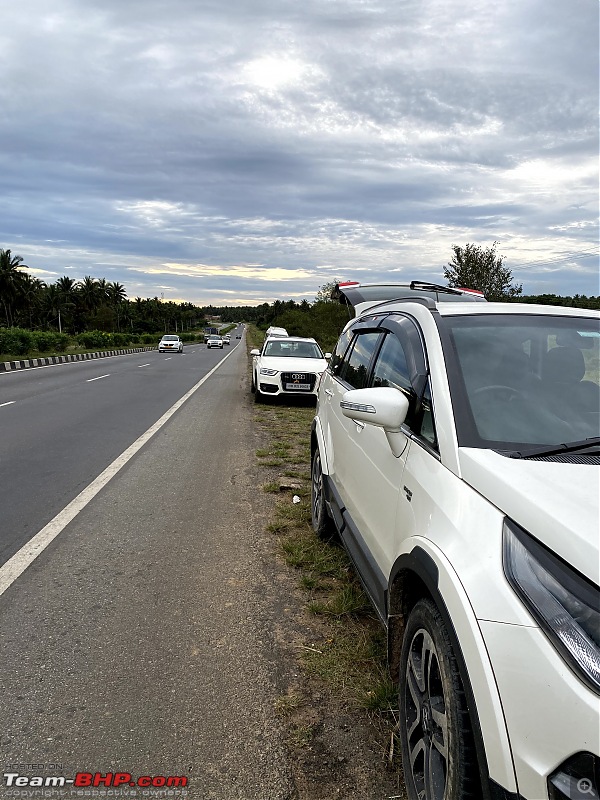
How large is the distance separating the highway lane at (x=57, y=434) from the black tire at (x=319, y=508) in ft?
7.45

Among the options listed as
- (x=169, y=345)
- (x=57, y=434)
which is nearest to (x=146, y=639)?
(x=57, y=434)

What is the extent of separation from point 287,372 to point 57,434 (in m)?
5.51

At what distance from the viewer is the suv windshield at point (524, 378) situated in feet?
7.50

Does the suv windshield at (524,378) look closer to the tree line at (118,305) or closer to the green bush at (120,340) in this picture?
the tree line at (118,305)

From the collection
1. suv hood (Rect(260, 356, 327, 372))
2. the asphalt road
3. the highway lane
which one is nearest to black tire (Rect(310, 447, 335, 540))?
the asphalt road

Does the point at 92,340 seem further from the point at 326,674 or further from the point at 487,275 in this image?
the point at 326,674

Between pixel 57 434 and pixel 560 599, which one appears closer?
pixel 560 599

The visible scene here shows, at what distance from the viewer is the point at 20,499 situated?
5766 mm

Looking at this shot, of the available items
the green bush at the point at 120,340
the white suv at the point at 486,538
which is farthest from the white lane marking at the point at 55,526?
the green bush at the point at 120,340

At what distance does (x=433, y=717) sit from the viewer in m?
1.95

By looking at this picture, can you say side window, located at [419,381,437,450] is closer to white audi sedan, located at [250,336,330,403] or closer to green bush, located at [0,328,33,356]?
white audi sedan, located at [250,336,330,403]

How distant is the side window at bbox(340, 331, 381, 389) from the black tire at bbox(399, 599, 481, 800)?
1.88m

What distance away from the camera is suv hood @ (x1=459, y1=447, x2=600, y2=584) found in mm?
1489

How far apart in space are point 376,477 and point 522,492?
1.24 m
